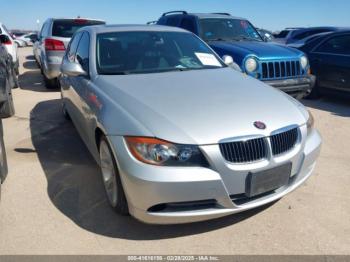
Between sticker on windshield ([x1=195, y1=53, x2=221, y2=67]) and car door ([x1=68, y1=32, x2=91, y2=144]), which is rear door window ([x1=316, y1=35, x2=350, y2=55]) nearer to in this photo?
sticker on windshield ([x1=195, y1=53, x2=221, y2=67])

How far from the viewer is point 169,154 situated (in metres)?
2.62

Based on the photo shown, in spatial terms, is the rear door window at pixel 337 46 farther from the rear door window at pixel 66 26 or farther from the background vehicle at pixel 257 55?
the rear door window at pixel 66 26

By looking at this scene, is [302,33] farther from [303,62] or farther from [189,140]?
[189,140]

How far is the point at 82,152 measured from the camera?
4793 millimetres

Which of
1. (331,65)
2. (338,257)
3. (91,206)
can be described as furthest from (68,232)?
(331,65)

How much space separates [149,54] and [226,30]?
407 cm

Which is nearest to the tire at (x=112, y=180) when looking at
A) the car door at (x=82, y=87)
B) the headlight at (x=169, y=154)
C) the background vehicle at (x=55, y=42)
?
the headlight at (x=169, y=154)

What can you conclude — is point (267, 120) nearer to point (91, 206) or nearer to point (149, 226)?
point (149, 226)

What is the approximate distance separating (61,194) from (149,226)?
3.74ft

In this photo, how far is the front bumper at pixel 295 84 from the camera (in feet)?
21.0

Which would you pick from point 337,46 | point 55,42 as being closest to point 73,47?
point 55,42

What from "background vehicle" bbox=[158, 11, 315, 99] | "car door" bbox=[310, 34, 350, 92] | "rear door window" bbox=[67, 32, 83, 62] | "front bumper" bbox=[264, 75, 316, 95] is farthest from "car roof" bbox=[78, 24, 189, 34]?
"car door" bbox=[310, 34, 350, 92]

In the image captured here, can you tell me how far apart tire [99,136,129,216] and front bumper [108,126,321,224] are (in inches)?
7.0

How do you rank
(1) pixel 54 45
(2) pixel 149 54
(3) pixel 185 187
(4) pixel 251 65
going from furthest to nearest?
1. (1) pixel 54 45
2. (4) pixel 251 65
3. (2) pixel 149 54
4. (3) pixel 185 187
